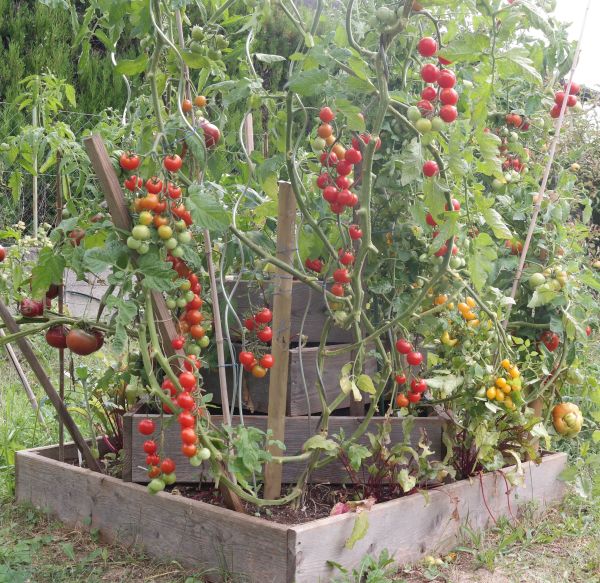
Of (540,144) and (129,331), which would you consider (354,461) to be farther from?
(540,144)

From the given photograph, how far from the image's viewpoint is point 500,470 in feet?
7.95

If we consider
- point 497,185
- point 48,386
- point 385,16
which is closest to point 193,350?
point 48,386

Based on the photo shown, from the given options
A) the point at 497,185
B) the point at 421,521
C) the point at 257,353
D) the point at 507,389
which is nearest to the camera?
the point at 257,353

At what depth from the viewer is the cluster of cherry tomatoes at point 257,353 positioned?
6.44 feet

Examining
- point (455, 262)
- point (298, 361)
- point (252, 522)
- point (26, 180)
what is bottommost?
point (252, 522)

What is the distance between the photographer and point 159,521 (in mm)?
2068

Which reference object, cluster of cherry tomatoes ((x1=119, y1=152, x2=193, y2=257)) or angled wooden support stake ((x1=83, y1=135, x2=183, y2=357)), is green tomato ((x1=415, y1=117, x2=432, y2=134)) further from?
angled wooden support stake ((x1=83, y1=135, x2=183, y2=357))

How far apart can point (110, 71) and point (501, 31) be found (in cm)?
404

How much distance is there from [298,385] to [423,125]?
891mm

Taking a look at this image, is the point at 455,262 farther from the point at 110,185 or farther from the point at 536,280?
the point at 110,185

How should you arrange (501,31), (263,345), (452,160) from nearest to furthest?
1. (501,31)
2. (452,160)
3. (263,345)

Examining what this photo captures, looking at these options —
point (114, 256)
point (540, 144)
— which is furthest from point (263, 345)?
point (540, 144)

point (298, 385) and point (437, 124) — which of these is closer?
point (437, 124)

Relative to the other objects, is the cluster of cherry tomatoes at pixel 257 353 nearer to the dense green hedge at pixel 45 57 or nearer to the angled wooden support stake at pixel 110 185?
the angled wooden support stake at pixel 110 185
